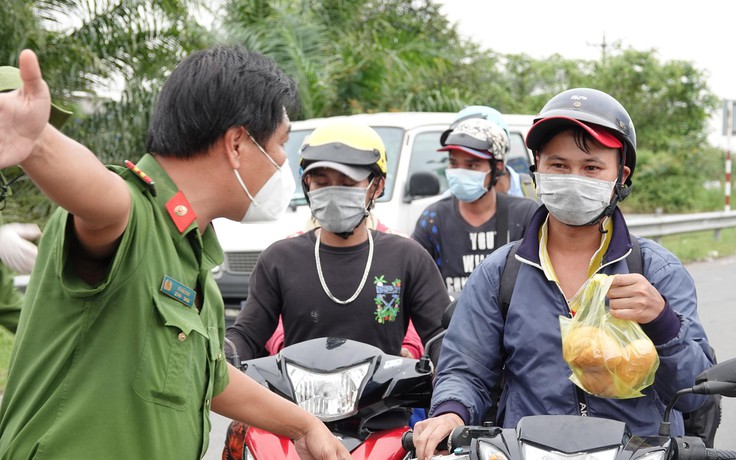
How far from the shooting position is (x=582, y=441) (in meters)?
2.20

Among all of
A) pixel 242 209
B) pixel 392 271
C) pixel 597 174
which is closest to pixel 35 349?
pixel 242 209

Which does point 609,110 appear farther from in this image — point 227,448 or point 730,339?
point 730,339

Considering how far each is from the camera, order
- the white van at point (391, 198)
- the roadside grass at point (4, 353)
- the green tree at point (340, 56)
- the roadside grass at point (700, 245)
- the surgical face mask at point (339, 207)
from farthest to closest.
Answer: the green tree at point (340, 56), the roadside grass at point (700, 245), the white van at point (391, 198), the roadside grass at point (4, 353), the surgical face mask at point (339, 207)

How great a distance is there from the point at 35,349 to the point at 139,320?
0.23m

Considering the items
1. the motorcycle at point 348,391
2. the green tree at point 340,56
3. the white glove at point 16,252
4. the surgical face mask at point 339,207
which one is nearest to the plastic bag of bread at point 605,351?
the motorcycle at point 348,391

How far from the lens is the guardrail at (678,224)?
43.7ft

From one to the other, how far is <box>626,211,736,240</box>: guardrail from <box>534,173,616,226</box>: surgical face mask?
1015cm

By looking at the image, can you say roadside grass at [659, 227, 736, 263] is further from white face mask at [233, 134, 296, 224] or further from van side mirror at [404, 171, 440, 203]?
white face mask at [233, 134, 296, 224]

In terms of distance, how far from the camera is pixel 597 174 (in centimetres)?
293

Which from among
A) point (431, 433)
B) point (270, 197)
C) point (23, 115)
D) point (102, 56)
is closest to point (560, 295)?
point (431, 433)

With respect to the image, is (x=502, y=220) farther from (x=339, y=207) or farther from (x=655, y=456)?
(x=655, y=456)

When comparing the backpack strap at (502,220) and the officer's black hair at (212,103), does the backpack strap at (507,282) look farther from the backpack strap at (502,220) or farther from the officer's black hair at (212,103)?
the backpack strap at (502,220)

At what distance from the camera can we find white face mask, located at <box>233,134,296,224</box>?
2.36 metres

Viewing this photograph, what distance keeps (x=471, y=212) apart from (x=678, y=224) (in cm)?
958
